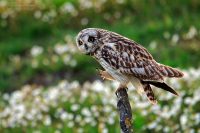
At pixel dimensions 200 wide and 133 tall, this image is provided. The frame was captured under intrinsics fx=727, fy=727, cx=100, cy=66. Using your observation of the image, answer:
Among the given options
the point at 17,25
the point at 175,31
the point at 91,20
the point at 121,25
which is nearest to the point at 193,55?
the point at 175,31

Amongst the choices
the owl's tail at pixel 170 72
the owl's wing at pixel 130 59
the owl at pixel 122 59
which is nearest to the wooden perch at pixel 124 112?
the owl at pixel 122 59

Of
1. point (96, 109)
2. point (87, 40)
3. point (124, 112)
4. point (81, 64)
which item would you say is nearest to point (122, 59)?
point (87, 40)

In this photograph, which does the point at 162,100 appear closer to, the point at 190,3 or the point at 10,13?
the point at 190,3

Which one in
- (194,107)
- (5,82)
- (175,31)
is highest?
(175,31)

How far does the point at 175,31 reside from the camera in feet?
58.0

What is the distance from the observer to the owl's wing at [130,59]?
21.0 ft

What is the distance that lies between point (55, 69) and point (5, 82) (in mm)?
1202

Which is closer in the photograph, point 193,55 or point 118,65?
point 118,65

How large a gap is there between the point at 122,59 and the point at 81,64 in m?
10.7

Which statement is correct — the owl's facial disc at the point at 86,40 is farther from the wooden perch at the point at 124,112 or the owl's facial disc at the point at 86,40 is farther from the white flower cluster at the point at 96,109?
the white flower cluster at the point at 96,109

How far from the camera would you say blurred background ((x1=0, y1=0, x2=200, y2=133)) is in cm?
1198

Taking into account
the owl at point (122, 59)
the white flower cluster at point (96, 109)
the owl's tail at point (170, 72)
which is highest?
the white flower cluster at point (96, 109)

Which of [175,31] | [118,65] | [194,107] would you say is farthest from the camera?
[175,31]

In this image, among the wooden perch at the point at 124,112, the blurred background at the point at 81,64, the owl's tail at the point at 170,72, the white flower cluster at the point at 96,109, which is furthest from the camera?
the blurred background at the point at 81,64
